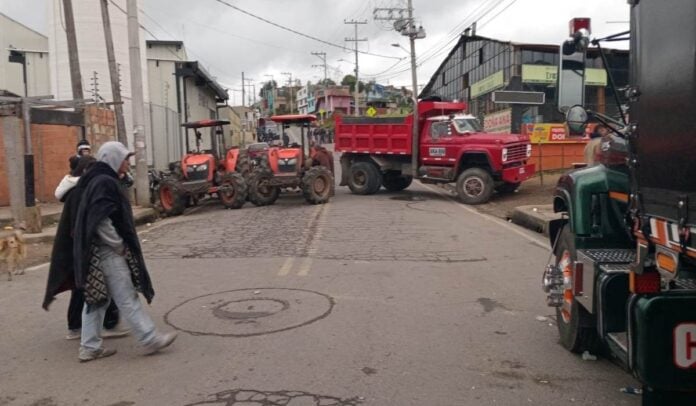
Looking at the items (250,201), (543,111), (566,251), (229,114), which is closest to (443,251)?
(566,251)

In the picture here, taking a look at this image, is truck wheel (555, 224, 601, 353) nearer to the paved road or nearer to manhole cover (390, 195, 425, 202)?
the paved road

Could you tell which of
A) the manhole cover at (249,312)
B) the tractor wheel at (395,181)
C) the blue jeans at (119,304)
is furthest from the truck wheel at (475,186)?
the blue jeans at (119,304)

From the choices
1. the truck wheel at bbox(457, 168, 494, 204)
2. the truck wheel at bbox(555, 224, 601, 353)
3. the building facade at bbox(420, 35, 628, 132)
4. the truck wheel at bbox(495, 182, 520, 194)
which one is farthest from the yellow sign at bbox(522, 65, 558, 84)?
the truck wheel at bbox(555, 224, 601, 353)

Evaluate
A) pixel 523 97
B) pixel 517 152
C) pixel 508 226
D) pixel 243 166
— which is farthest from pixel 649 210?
pixel 243 166

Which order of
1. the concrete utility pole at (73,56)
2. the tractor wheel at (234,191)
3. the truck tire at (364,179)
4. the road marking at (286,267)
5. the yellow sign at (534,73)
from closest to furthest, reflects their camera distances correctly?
the road marking at (286,267) < the concrete utility pole at (73,56) < the tractor wheel at (234,191) < the truck tire at (364,179) < the yellow sign at (534,73)

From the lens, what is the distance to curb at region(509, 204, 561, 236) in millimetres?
12617

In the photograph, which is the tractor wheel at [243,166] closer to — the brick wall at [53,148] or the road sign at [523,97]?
the brick wall at [53,148]

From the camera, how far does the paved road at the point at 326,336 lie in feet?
14.3

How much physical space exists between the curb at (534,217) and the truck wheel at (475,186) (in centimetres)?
227

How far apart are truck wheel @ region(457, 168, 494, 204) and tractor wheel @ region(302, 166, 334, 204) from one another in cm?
379

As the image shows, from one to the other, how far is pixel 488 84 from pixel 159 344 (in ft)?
131

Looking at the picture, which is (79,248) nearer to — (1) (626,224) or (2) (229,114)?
(1) (626,224)

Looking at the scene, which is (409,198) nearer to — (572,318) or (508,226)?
(508,226)

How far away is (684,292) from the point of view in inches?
127
